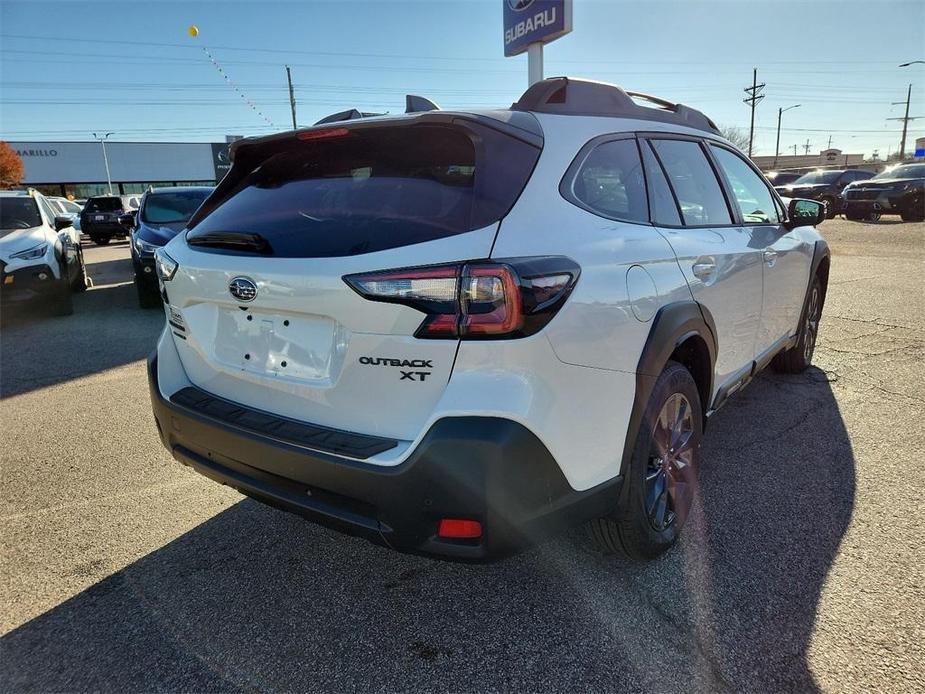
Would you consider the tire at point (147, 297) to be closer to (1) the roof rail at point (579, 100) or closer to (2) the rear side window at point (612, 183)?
(1) the roof rail at point (579, 100)

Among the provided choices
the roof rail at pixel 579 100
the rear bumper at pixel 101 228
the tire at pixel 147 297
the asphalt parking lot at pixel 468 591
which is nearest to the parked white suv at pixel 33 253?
the tire at pixel 147 297

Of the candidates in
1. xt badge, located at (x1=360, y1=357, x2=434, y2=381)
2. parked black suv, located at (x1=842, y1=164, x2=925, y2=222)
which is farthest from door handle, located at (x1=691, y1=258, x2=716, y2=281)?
parked black suv, located at (x1=842, y1=164, x2=925, y2=222)

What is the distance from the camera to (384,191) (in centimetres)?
200

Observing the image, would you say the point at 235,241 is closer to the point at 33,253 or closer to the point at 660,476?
the point at 660,476

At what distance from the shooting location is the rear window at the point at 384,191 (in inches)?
72.2

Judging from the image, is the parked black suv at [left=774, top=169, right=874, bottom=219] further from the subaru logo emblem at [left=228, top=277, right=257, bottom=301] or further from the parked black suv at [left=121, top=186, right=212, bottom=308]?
the subaru logo emblem at [left=228, top=277, right=257, bottom=301]

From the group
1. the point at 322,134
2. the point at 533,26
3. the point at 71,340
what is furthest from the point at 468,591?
the point at 533,26

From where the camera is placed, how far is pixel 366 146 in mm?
2166

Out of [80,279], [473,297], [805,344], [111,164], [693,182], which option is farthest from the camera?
[111,164]

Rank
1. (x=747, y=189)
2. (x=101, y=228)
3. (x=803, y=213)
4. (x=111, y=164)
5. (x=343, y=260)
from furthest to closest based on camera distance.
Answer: (x=111, y=164)
(x=101, y=228)
(x=803, y=213)
(x=747, y=189)
(x=343, y=260)

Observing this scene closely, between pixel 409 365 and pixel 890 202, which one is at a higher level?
pixel 409 365

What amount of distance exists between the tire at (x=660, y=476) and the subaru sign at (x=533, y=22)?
13.3 m

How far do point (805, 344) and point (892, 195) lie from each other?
17859 millimetres

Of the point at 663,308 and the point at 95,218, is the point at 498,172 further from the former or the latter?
the point at 95,218
